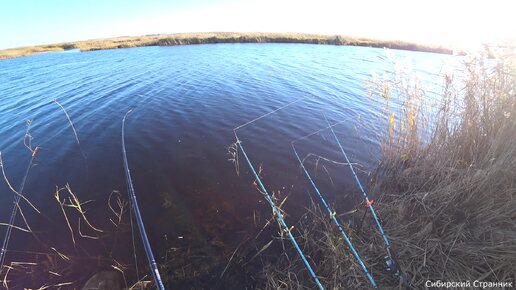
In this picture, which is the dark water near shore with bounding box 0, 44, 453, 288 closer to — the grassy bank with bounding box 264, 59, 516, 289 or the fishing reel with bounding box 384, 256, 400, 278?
the grassy bank with bounding box 264, 59, 516, 289

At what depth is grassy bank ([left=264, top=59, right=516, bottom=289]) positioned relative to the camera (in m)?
3.46

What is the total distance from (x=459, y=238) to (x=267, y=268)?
9.92 ft

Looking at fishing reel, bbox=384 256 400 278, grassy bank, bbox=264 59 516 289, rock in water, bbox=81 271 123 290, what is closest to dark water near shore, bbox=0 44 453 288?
rock in water, bbox=81 271 123 290

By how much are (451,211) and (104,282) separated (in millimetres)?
5872

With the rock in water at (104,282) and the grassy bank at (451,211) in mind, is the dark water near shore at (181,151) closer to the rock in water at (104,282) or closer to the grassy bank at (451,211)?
the rock in water at (104,282)

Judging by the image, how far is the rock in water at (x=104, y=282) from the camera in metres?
4.02

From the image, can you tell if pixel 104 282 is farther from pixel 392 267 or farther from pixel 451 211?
pixel 451 211

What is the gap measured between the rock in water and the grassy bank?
253cm

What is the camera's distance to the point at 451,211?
4.12 m

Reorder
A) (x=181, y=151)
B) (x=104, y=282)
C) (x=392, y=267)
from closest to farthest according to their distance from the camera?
(x=392, y=267), (x=104, y=282), (x=181, y=151)

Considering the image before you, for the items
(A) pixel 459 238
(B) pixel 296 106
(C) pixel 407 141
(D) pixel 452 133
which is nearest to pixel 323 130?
(B) pixel 296 106

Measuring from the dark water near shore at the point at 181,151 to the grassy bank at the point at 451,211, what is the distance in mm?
1072

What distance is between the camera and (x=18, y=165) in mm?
7691

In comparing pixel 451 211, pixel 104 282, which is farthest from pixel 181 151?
pixel 451 211
